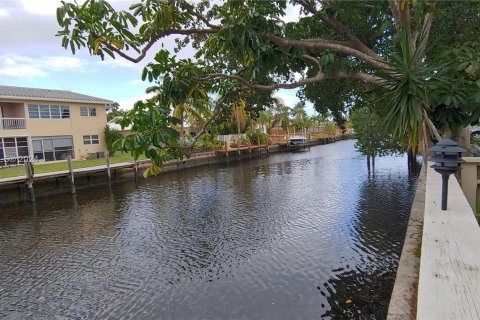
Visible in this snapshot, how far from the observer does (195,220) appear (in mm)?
13367

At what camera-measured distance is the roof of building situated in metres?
25.6

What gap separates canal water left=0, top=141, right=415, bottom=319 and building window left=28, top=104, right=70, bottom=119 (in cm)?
1162

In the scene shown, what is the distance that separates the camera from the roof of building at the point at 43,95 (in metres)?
25.6

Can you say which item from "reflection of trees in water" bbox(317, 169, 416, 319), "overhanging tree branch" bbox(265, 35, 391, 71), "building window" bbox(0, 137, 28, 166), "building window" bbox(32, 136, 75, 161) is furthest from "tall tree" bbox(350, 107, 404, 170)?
"building window" bbox(0, 137, 28, 166)

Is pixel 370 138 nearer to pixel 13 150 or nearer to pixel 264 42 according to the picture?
pixel 264 42

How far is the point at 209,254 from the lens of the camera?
31.8 feet

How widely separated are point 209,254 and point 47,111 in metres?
24.1

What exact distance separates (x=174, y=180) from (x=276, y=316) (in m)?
18.4

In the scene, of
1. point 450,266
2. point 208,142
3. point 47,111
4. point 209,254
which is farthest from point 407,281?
point 208,142

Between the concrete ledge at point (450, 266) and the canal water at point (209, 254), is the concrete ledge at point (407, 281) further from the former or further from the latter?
the canal water at point (209, 254)

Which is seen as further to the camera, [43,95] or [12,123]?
[43,95]

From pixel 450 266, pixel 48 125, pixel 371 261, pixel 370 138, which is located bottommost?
pixel 371 261

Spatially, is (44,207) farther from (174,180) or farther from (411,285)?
(411,285)

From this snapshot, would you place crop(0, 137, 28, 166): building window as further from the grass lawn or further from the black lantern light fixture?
the black lantern light fixture
